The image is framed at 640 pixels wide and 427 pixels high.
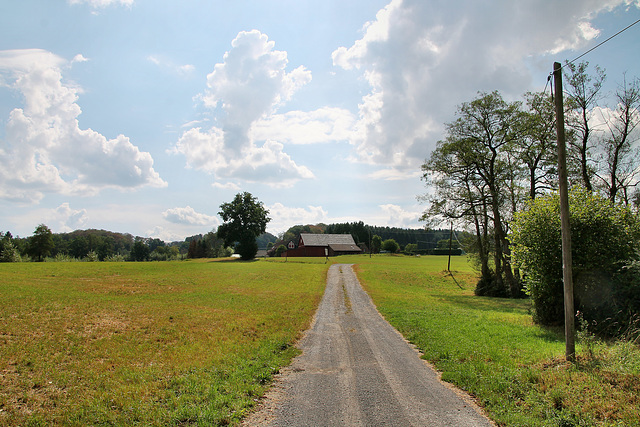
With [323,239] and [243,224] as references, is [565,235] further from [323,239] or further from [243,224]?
[323,239]

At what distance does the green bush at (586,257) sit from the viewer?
12648 millimetres

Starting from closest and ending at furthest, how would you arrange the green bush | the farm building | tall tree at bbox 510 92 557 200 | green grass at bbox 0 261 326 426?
green grass at bbox 0 261 326 426
the green bush
tall tree at bbox 510 92 557 200
the farm building

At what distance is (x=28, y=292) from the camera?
733 inches

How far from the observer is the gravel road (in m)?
6.15

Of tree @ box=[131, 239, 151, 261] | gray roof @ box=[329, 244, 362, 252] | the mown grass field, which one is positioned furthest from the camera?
tree @ box=[131, 239, 151, 261]

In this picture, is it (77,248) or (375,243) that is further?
(375,243)

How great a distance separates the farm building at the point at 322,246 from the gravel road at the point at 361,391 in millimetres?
83867

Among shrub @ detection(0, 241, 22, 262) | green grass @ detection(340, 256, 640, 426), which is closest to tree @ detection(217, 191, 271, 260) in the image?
shrub @ detection(0, 241, 22, 262)

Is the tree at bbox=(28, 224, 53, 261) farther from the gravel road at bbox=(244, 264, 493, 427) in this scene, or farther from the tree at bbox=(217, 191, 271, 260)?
the gravel road at bbox=(244, 264, 493, 427)

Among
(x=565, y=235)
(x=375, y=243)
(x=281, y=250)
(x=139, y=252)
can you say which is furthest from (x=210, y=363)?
(x=139, y=252)

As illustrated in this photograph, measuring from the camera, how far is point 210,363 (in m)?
9.44

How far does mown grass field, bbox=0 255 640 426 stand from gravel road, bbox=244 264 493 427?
0.49 metres

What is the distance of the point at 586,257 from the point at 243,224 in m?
75.6

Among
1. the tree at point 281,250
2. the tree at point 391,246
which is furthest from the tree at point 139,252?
the tree at point 391,246
